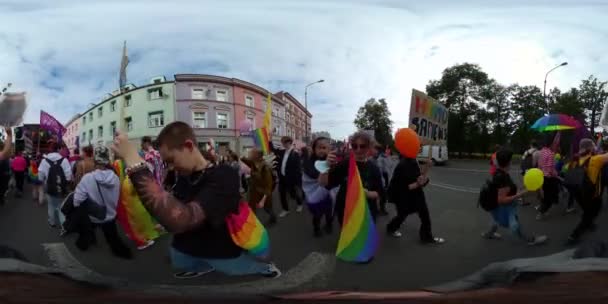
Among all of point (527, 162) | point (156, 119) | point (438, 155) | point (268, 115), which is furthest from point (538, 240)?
point (156, 119)

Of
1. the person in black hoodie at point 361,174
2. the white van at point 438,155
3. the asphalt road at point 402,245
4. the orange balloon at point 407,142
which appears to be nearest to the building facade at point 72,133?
the asphalt road at point 402,245

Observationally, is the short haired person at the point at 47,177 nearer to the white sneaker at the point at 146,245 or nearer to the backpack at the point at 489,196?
the white sneaker at the point at 146,245

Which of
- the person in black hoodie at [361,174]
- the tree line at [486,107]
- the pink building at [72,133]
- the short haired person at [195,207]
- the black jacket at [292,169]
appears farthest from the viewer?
the black jacket at [292,169]

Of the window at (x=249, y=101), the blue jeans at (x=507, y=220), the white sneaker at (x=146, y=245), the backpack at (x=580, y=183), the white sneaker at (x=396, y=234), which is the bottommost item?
the white sneaker at (x=396, y=234)

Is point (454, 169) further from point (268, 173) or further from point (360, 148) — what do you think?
point (268, 173)

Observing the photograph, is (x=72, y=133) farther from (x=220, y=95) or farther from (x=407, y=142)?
(x=407, y=142)

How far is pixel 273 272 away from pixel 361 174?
467 millimetres

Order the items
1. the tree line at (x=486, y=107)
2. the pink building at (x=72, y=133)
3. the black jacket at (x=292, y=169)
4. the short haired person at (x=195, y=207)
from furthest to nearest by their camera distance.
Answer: the black jacket at (x=292, y=169), the tree line at (x=486, y=107), the pink building at (x=72, y=133), the short haired person at (x=195, y=207)

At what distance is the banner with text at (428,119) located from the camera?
0.75m

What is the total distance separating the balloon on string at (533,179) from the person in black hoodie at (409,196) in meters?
0.27

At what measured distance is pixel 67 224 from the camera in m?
0.67

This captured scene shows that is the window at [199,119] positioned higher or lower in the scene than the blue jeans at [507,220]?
higher

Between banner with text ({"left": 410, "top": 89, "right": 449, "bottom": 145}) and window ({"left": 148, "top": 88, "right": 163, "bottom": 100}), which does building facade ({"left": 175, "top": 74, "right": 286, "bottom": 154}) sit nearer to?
window ({"left": 148, "top": 88, "right": 163, "bottom": 100})

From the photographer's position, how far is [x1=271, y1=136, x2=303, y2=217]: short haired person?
3.04ft
